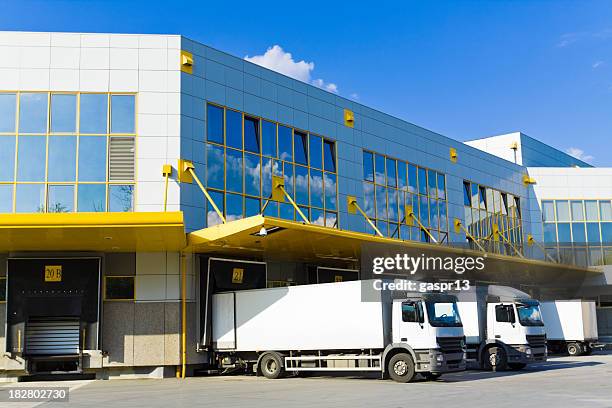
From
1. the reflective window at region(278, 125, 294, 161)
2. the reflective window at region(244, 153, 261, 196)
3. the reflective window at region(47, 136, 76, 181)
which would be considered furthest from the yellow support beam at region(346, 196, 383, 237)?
the reflective window at region(47, 136, 76, 181)

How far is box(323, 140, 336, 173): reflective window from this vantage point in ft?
108

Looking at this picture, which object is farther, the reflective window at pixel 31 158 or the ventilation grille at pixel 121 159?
the ventilation grille at pixel 121 159

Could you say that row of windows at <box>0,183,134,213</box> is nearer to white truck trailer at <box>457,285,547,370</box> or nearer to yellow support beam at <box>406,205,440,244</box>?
white truck trailer at <box>457,285,547,370</box>

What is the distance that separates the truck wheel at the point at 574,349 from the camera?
35281 millimetres

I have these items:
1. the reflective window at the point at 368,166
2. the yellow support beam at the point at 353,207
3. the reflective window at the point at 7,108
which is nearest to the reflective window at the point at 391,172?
the reflective window at the point at 368,166

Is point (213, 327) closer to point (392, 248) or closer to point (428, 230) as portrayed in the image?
point (392, 248)

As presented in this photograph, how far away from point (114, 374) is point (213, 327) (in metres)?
3.75

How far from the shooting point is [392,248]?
30.1m

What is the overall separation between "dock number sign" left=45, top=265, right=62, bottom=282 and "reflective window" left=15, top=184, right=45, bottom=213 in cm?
202

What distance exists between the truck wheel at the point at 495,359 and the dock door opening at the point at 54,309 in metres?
14.2

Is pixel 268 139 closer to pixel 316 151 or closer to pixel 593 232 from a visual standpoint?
pixel 316 151

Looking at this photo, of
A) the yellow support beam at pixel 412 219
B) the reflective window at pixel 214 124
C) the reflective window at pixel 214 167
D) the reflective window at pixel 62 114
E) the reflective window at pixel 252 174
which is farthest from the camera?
the yellow support beam at pixel 412 219

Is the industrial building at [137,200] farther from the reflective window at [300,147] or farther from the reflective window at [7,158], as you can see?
the reflective window at [300,147]

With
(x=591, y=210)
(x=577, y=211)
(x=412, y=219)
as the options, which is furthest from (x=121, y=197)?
(x=591, y=210)
